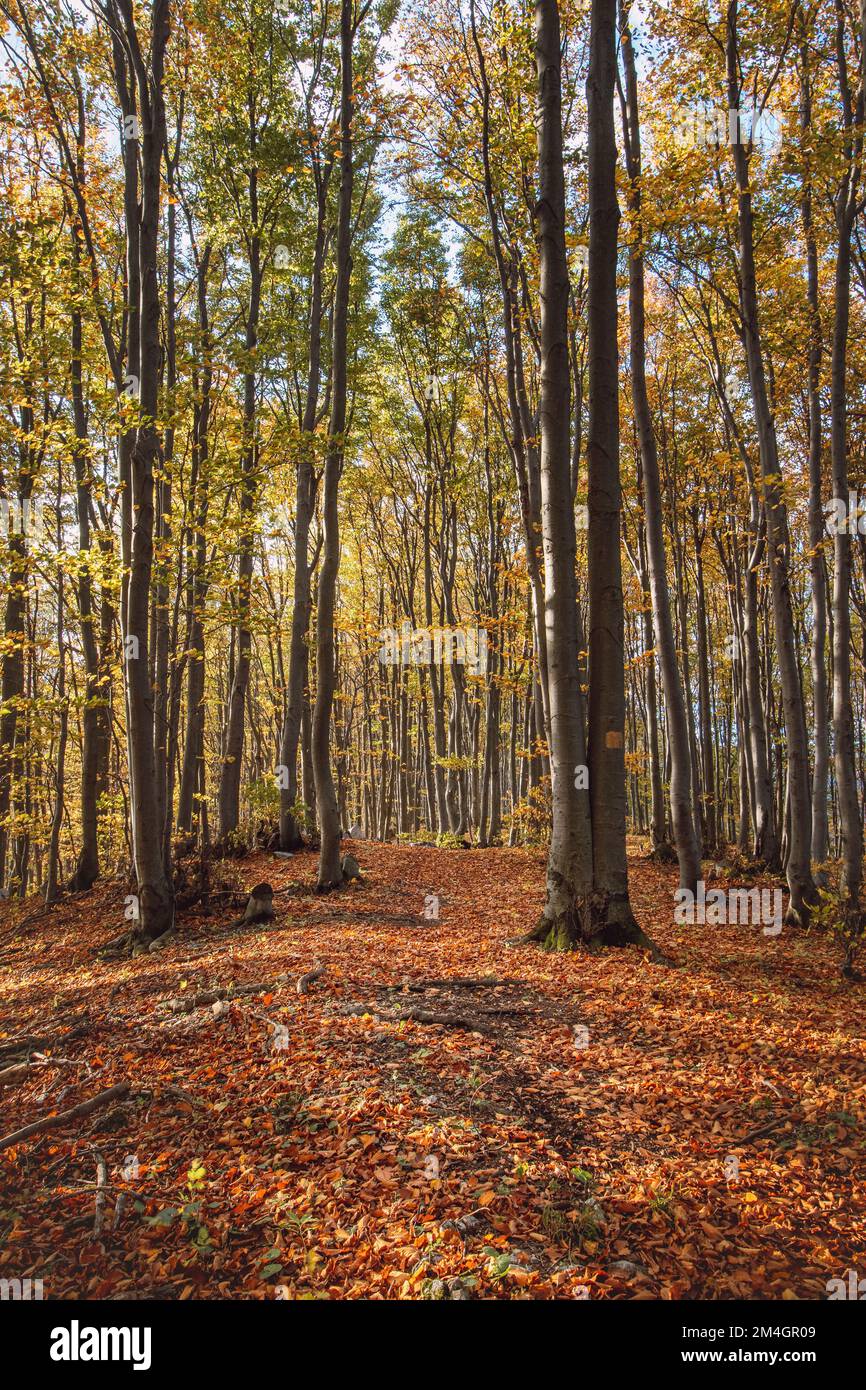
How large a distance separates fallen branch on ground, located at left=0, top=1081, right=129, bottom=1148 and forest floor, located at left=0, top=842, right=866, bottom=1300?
5cm

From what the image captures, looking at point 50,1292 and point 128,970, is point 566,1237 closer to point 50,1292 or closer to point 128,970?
point 50,1292

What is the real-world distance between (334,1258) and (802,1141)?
2.34 meters

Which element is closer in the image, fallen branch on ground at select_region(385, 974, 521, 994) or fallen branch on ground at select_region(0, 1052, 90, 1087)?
fallen branch on ground at select_region(0, 1052, 90, 1087)

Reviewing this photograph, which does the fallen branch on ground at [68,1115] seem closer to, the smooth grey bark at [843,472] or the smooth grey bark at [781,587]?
the smooth grey bark at [781,587]

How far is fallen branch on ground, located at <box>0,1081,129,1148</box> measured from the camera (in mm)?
3473

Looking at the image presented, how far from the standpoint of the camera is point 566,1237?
108 inches

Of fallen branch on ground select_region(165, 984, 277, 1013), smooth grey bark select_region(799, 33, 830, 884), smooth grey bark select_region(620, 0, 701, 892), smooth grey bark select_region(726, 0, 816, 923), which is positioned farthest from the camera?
smooth grey bark select_region(799, 33, 830, 884)

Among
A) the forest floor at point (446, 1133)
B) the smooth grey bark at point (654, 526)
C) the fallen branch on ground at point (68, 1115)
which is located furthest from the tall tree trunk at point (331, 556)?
the fallen branch on ground at point (68, 1115)

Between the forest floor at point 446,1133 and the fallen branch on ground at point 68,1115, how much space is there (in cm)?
5

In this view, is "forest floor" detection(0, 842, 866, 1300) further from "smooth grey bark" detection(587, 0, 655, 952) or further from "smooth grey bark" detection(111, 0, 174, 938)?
"smooth grey bark" detection(111, 0, 174, 938)

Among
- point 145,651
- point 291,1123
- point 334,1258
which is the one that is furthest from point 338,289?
point 334,1258

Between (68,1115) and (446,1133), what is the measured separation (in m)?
1.96

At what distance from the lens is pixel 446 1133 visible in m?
3.39

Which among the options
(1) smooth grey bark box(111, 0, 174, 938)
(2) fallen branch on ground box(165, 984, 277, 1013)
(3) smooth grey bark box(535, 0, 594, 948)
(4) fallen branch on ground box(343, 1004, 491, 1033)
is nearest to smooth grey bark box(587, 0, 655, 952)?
(3) smooth grey bark box(535, 0, 594, 948)
